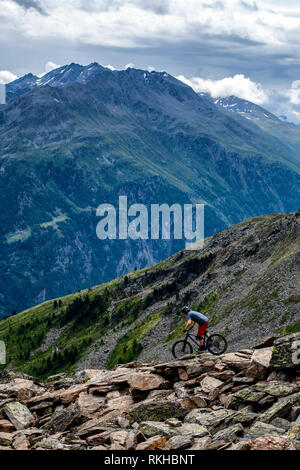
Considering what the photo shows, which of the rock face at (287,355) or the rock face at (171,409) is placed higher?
the rock face at (287,355)

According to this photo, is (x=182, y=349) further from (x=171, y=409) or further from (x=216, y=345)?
(x=171, y=409)

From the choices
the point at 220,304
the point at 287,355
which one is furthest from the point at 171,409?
the point at 220,304

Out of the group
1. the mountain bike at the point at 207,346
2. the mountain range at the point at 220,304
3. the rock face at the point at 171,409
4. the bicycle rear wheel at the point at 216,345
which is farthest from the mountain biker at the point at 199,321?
the mountain range at the point at 220,304

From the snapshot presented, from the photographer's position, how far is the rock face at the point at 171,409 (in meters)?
25.4

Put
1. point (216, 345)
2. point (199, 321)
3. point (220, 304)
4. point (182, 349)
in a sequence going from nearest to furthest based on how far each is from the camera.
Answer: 1. point (199, 321)
2. point (216, 345)
3. point (182, 349)
4. point (220, 304)

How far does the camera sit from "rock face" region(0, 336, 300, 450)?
2542 centimetres

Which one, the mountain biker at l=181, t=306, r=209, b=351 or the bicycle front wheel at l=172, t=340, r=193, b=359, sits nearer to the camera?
the mountain biker at l=181, t=306, r=209, b=351

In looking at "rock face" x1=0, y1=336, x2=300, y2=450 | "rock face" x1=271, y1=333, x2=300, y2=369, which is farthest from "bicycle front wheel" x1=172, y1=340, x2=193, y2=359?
"rock face" x1=271, y1=333, x2=300, y2=369

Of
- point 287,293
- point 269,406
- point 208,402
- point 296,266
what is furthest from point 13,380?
point 296,266

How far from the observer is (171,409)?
30719 mm

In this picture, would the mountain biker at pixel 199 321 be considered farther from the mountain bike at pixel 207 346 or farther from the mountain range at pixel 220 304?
the mountain range at pixel 220 304

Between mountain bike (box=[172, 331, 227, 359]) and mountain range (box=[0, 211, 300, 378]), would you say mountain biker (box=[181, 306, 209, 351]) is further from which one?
mountain range (box=[0, 211, 300, 378])

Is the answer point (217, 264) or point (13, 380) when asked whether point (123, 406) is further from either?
point (217, 264)
